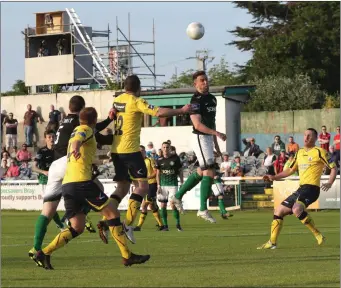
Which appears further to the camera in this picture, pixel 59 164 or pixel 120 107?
pixel 120 107

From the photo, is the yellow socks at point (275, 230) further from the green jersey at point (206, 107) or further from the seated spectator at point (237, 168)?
the seated spectator at point (237, 168)

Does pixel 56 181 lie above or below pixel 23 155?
above

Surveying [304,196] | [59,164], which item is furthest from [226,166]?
[59,164]

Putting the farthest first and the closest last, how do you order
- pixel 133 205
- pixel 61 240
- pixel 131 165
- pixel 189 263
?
1. pixel 133 205
2. pixel 131 165
3. pixel 189 263
4. pixel 61 240

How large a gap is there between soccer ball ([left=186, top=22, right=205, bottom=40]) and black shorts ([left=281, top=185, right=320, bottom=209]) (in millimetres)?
24820

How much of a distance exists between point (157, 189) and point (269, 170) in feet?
34.9

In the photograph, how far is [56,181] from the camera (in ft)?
47.9

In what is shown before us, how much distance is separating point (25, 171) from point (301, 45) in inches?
843

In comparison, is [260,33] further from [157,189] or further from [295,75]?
[157,189]

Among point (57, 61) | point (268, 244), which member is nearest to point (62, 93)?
point (57, 61)

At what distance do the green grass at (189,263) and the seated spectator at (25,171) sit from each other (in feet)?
68.5

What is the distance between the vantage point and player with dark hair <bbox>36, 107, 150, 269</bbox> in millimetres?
12789

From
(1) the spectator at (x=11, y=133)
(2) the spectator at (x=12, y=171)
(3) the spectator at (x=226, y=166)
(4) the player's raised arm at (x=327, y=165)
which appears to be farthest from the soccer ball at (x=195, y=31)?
(4) the player's raised arm at (x=327, y=165)

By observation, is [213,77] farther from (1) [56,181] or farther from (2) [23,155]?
(1) [56,181]
